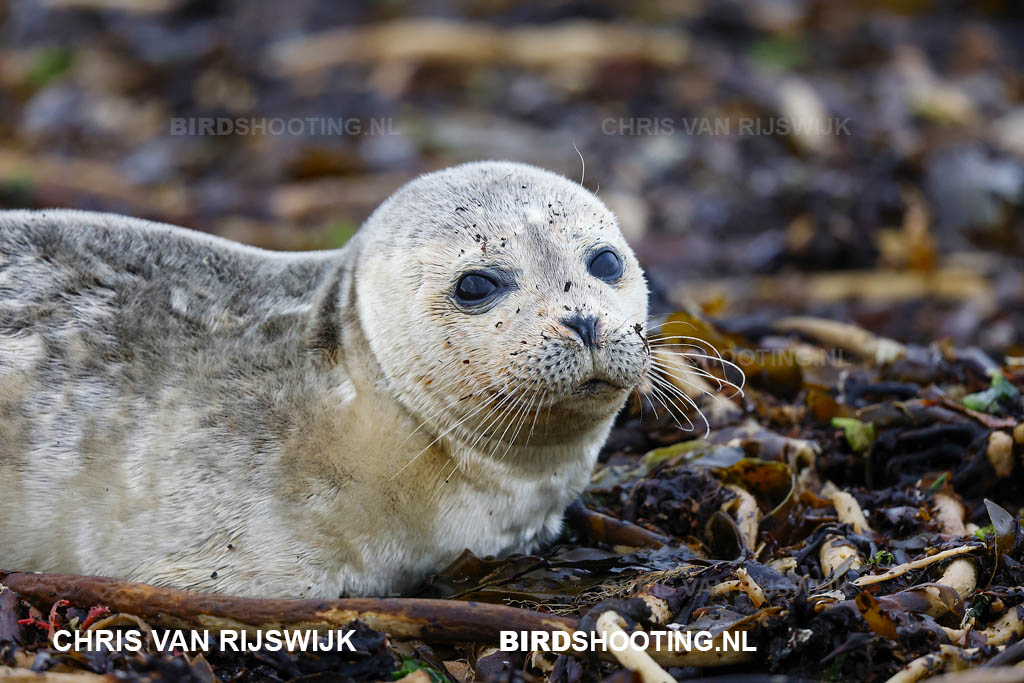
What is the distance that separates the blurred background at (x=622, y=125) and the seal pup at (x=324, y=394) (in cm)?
415

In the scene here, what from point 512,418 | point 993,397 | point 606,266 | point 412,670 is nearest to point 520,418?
point 512,418

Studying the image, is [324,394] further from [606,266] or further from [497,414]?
[606,266]

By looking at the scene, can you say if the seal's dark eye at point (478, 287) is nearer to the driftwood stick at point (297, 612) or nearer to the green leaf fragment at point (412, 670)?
the driftwood stick at point (297, 612)

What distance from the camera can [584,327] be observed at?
4.00m

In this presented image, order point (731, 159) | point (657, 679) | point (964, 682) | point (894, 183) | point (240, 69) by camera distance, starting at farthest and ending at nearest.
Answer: point (240, 69)
point (731, 159)
point (894, 183)
point (657, 679)
point (964, 682)

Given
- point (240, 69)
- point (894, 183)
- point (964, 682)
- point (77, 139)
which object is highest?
point (240, 69)

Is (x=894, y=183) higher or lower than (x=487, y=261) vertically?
higher

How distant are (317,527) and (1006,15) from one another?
1213 cm

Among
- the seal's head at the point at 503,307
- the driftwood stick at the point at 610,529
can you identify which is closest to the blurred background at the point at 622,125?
the driftwood stick at the point at 610,529

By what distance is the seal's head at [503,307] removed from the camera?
4.04 metres

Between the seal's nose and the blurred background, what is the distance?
437 centimetres

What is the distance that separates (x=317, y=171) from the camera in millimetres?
10562

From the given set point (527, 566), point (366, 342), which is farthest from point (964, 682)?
point (366, 342)

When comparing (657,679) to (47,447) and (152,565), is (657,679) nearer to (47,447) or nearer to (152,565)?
(152,565)
